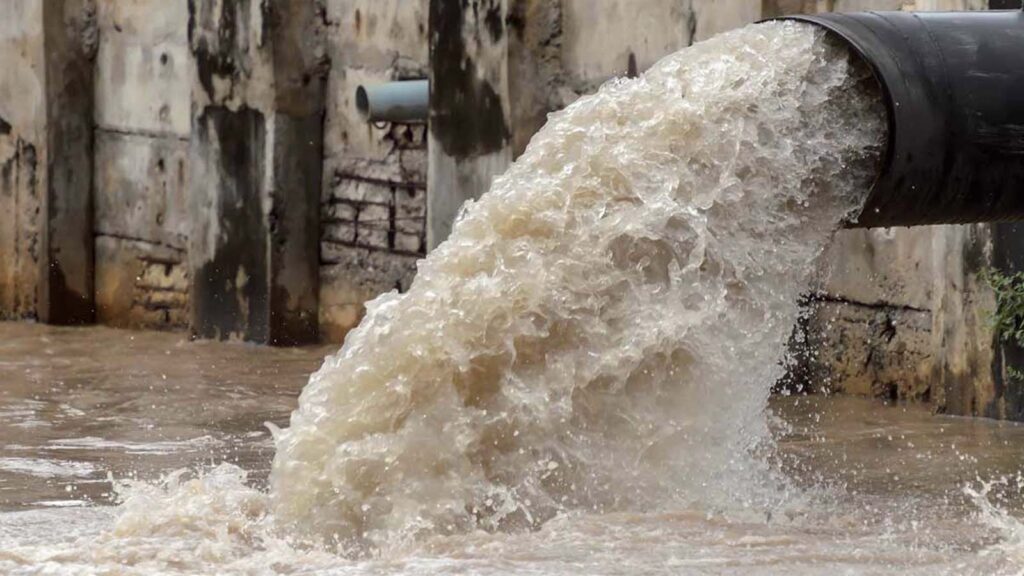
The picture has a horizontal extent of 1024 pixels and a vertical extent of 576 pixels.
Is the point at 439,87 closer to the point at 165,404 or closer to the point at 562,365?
the point at 165,404

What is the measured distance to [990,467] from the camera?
5801 mm

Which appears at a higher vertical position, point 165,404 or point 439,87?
point 439,87

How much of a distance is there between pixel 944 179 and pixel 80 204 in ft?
23.0

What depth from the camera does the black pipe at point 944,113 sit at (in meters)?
4.75

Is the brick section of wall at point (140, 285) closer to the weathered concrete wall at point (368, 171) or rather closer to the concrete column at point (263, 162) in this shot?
the concrete column at point (263, 162)

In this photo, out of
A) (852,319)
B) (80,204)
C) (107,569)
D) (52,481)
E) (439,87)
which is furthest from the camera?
(80,204)

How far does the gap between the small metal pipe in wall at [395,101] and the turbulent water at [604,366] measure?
377cm

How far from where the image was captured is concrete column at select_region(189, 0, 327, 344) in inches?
376

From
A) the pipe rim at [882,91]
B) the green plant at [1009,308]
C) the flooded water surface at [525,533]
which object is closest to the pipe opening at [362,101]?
the flooded water surface at [525,533]

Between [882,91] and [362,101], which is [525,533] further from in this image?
[362,101]

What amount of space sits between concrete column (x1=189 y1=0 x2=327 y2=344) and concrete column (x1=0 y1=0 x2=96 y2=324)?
1.36 meters

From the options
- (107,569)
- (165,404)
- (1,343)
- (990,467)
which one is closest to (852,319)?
(990,467)

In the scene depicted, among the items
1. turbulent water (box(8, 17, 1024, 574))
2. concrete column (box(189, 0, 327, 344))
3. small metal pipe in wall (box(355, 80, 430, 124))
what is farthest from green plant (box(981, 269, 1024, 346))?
concrete column (box(189, 0, 327, 344))

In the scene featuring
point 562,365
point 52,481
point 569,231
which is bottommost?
point 52,481
